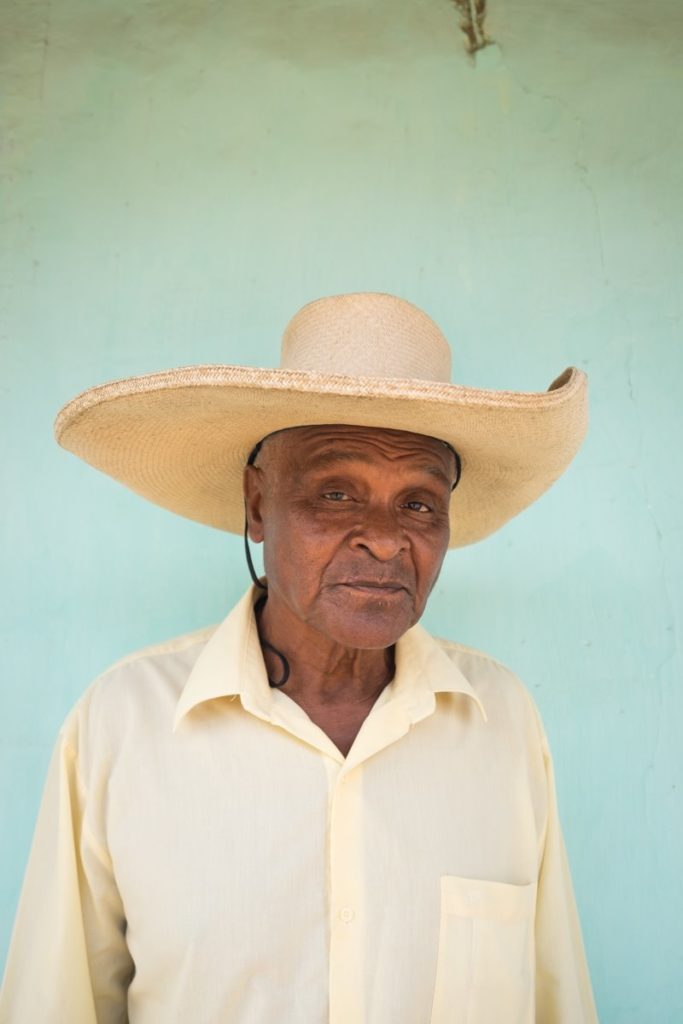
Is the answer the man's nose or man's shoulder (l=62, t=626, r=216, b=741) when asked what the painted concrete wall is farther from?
the man's nose

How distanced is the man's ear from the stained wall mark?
1496mm

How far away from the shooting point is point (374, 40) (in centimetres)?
249

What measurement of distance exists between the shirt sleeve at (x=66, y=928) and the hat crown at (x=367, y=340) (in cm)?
85

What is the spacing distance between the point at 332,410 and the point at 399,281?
98 centimetres

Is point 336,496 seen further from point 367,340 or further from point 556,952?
point 556,952

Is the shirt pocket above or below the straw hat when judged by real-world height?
below

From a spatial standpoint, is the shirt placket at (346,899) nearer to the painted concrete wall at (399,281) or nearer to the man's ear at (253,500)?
the man's ear at (253,500)

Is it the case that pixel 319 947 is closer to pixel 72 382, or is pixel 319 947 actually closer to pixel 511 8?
pixel 72 382

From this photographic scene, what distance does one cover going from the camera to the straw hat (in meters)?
1.44

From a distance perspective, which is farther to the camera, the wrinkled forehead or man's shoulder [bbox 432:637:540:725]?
man's shoulder [bbox 432:637:540:725]

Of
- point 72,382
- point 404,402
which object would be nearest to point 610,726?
point 404,402

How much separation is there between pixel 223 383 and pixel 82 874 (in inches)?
35.9

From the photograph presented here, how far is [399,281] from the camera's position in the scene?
2.39 m

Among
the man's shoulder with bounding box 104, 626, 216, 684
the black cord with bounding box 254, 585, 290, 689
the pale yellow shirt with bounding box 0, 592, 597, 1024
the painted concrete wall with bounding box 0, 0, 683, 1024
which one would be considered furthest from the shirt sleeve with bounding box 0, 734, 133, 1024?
the painted concrete wall with bounding box 0, 0, 683, 1024
